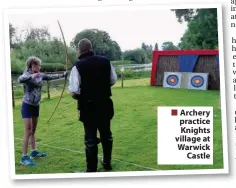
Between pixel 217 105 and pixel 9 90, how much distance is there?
105 centimetres

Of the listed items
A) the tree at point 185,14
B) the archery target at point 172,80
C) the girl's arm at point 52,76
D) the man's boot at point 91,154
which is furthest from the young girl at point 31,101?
the tree at point 185,14

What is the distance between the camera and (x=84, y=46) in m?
2.50

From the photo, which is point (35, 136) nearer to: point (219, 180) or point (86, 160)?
point (86, 160)

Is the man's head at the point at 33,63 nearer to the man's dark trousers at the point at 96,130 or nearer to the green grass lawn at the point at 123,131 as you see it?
the green grass lawn at the point at 123,131

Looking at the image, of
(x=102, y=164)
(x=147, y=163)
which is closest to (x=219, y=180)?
(x=147, y=163)

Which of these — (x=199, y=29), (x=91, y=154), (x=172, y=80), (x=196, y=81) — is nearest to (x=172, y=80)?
(x=172, y=80)

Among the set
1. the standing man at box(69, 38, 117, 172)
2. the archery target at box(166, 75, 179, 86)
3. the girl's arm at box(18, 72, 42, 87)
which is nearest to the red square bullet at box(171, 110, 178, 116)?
the archery target at box(166, 75, 179, 86)

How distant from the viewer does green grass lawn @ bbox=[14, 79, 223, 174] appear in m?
2.54

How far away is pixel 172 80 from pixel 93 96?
1.39 ft

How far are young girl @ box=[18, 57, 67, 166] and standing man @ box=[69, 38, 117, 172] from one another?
121 mm

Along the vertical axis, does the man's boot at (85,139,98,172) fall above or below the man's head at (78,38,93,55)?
below

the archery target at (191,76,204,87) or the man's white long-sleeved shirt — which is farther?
the archery target at (191,76,204,87)

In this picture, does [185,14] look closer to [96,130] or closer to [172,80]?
[172,80]

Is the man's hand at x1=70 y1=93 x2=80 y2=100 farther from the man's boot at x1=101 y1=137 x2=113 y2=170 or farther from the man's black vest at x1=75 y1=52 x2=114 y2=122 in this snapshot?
the man's boot at x1=101 y1=137 x2=113 y2=170
